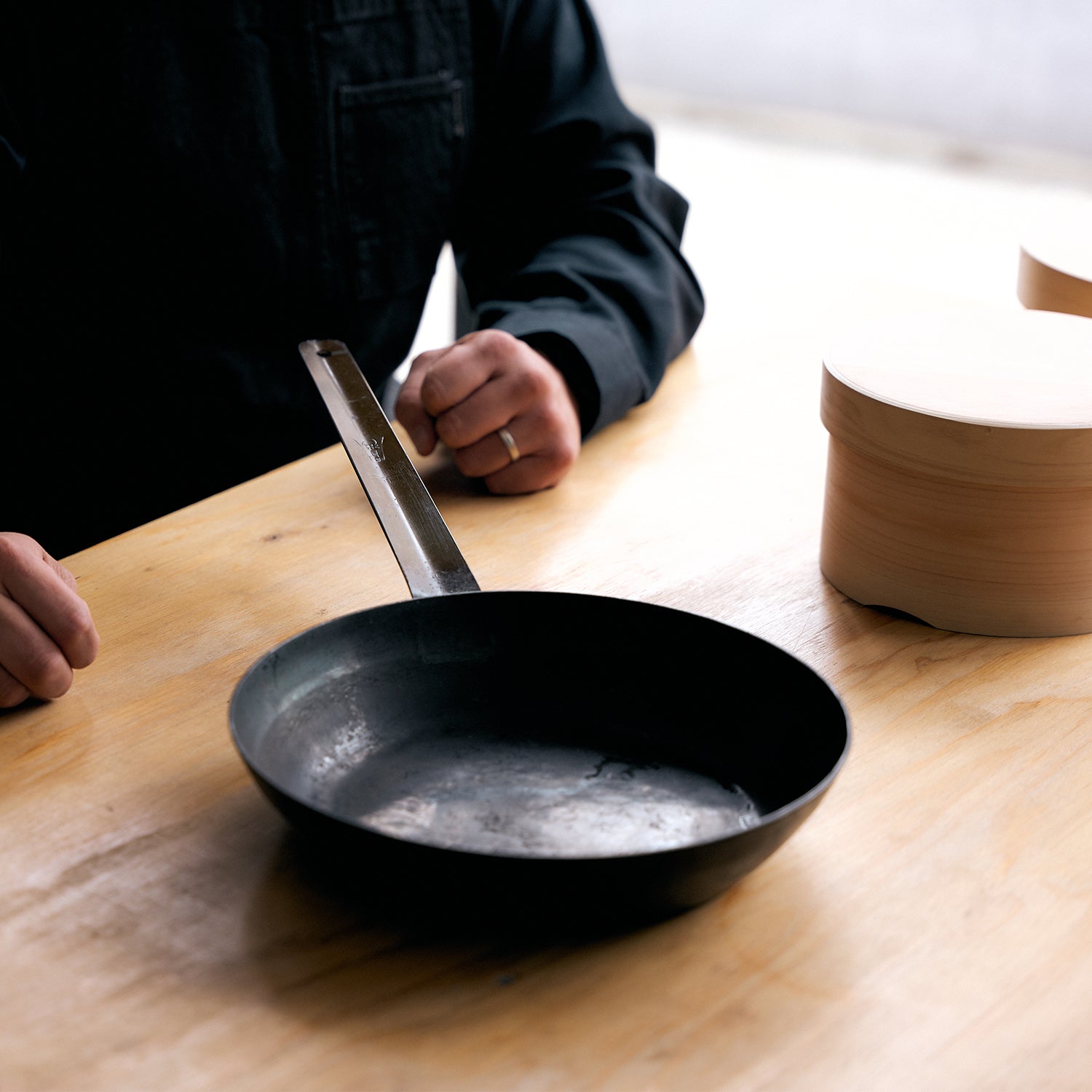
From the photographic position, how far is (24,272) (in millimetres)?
959

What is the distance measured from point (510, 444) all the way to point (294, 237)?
14.3 inches

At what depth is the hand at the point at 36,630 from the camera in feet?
1.78

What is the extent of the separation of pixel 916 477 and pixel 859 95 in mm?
3551

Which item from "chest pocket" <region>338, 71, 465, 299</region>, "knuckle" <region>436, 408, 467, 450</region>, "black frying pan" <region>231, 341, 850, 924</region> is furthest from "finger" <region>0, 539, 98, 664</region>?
"chest pocket" <region>338, 71, 465, 299</region>

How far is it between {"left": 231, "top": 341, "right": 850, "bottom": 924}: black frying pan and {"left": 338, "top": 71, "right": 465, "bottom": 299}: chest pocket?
21.7 inches

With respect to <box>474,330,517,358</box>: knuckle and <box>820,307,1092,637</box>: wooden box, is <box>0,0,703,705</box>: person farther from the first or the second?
<box>820,307,1092,637</box>: wooden box

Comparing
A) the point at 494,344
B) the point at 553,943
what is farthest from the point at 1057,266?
the point at 553,943

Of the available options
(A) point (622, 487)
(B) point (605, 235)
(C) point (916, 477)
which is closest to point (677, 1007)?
(C) point (916, 477)

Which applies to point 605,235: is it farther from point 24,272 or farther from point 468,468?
point 24,272

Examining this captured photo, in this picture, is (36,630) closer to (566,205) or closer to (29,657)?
(29,657)

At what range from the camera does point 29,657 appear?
54 cm

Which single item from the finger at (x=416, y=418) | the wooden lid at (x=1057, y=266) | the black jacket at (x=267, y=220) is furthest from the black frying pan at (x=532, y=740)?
the wooden lid at (x=1057, y=266)

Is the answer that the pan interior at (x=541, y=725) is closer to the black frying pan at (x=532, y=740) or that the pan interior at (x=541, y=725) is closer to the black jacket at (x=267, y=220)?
the black frying pan at (x=532, y=740)

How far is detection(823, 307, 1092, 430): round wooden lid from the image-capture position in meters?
0.60
